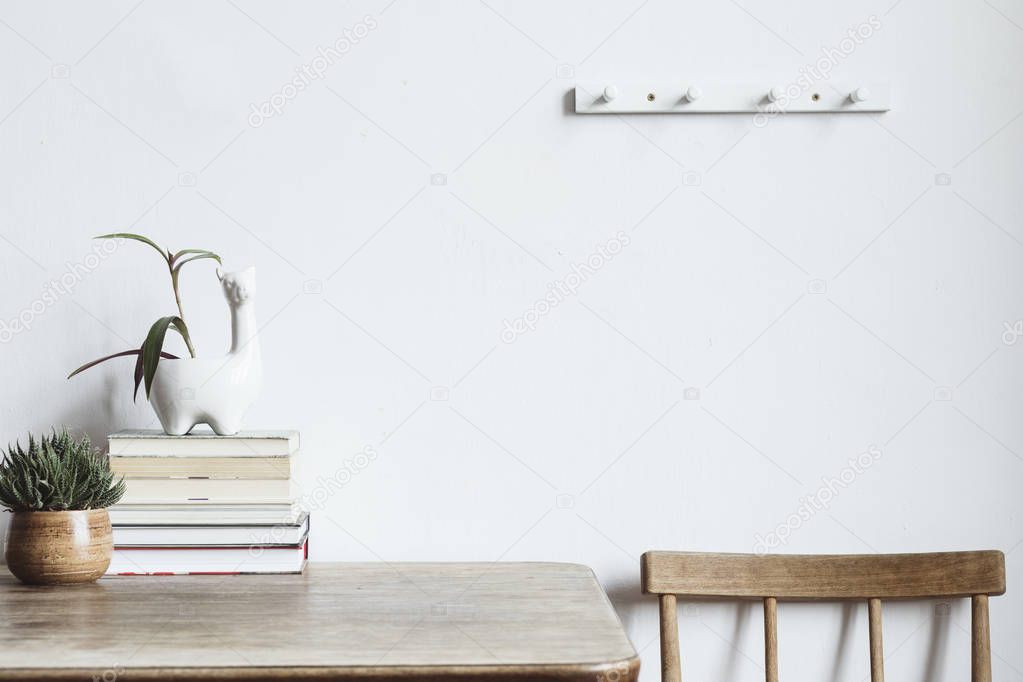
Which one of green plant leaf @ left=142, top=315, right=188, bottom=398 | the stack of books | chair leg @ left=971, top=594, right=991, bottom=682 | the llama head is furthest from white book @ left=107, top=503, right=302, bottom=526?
chair leg @ left=971, top=594, right=991, bottom=682

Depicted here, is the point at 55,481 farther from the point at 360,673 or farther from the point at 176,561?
the point at 360,673

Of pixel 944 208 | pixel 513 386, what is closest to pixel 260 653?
pixel 513 386

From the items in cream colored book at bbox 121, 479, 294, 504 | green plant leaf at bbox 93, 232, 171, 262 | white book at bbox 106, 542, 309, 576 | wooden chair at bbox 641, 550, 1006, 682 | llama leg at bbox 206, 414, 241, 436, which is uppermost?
green plant leaf at bbox 93, 232, 171, 262

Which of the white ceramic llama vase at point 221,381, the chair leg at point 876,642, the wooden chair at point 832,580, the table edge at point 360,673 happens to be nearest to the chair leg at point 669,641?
the wooden chair at point 832,580

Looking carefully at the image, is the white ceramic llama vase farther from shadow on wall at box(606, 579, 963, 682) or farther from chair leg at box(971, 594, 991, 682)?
chair leg at box(971, 594, 991, 682)

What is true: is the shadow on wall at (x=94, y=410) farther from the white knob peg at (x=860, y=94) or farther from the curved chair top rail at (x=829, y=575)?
the white knob peg at (x=860, y=94)

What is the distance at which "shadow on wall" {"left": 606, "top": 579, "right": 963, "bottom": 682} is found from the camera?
3.98ft

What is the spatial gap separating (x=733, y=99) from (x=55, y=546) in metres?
1.03

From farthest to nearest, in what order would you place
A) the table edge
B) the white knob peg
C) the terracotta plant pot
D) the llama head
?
the white knob peg < the llama head < the terracotta plant pot < the table edge

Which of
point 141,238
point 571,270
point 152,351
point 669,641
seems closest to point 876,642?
point 669,641

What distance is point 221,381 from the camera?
1.06 metres

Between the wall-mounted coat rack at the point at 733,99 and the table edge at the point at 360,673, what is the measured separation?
76 cm

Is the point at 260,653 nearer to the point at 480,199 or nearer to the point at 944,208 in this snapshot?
the point at 480,199

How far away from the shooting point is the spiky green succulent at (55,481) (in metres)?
0.97
